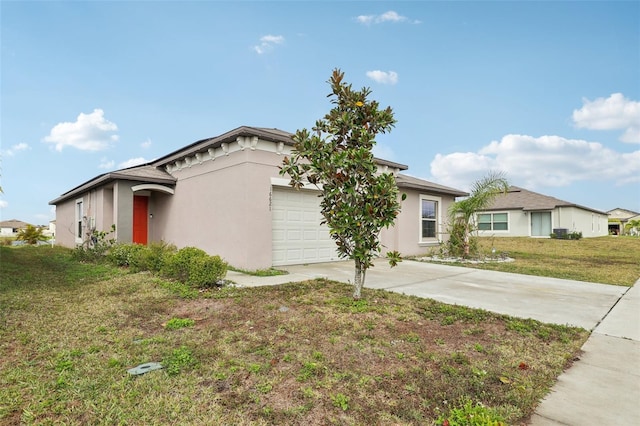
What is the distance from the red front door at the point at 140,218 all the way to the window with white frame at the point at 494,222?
23924 mm

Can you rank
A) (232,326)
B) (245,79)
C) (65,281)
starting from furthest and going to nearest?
(245,79) → (65,281) → (232,326)

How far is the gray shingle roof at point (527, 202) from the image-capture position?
24.0m

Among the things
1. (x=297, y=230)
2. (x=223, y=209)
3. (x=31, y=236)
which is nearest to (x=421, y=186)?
(x=297, y=230)

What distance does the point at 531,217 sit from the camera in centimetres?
2505

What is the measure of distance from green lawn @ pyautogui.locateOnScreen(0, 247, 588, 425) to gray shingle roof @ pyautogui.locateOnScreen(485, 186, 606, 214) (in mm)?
22101

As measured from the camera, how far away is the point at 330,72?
5.23 meters

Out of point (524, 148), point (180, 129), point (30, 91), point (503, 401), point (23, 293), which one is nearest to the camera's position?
point (503, 401)

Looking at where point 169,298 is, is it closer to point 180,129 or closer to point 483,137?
point 180,129

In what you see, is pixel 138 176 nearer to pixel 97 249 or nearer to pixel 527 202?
pixel 97 249

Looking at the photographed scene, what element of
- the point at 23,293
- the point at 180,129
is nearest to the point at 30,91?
the point at 180,129

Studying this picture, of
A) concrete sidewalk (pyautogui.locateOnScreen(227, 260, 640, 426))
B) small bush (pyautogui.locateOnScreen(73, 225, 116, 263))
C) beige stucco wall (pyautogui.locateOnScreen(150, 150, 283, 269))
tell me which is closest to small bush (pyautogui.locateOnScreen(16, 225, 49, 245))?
small bush (pyautogui.locateOnScreen(73, 225, 116, 263))

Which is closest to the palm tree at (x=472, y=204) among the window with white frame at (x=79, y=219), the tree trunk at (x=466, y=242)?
the tree trunk at (x=466, y=242)

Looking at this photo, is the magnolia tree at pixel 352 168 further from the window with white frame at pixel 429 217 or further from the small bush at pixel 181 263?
the window with white frame at pixel 429 217

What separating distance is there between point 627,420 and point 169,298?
595 centimetres
